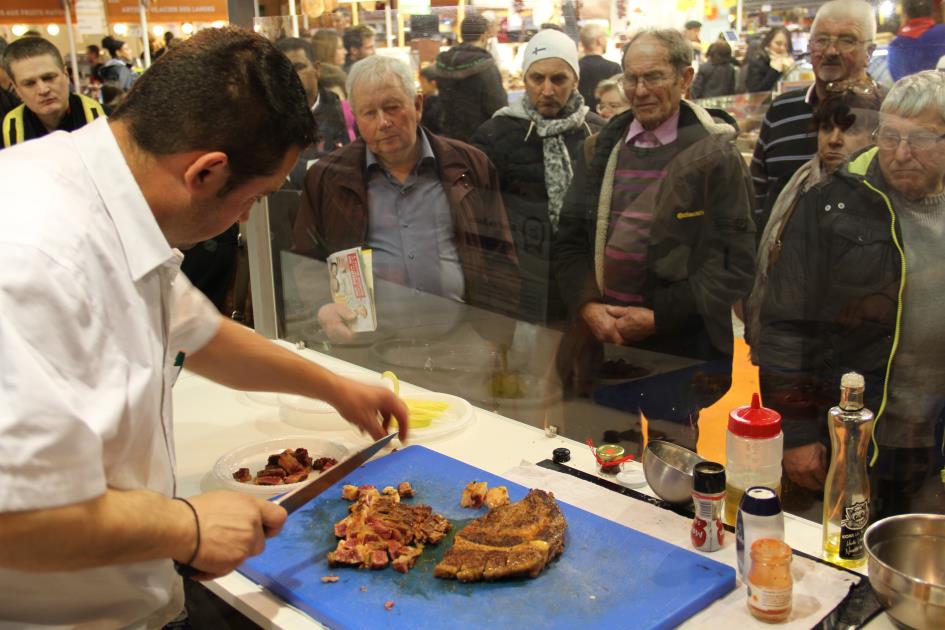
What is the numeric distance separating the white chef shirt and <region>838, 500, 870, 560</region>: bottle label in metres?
1.09

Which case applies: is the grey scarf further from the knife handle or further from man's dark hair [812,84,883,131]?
the knife handle

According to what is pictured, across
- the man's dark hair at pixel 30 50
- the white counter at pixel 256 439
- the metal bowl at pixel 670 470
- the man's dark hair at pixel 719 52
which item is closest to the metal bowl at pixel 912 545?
the white counter at pixel 256 439

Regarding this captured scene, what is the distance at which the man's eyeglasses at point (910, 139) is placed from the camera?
1.94 meters

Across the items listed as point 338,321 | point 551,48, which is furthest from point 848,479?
point 338,321

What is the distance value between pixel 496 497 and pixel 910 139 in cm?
123

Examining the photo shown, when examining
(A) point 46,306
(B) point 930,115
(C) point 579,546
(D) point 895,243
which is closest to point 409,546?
(C) point 579,546

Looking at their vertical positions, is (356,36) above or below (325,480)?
above

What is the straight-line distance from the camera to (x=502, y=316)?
9.31 ft

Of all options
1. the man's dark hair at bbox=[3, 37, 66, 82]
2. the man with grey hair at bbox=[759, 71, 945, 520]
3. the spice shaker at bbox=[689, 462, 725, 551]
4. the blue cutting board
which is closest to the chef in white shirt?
the blue cutting board

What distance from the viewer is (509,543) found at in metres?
1.48

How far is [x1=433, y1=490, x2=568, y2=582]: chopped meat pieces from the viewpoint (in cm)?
142

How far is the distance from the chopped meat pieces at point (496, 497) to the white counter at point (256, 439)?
19 cm

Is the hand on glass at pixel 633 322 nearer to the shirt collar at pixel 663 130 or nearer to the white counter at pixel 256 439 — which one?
the shirt collar at pixel 663 130

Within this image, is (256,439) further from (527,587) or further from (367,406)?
(527,587)
